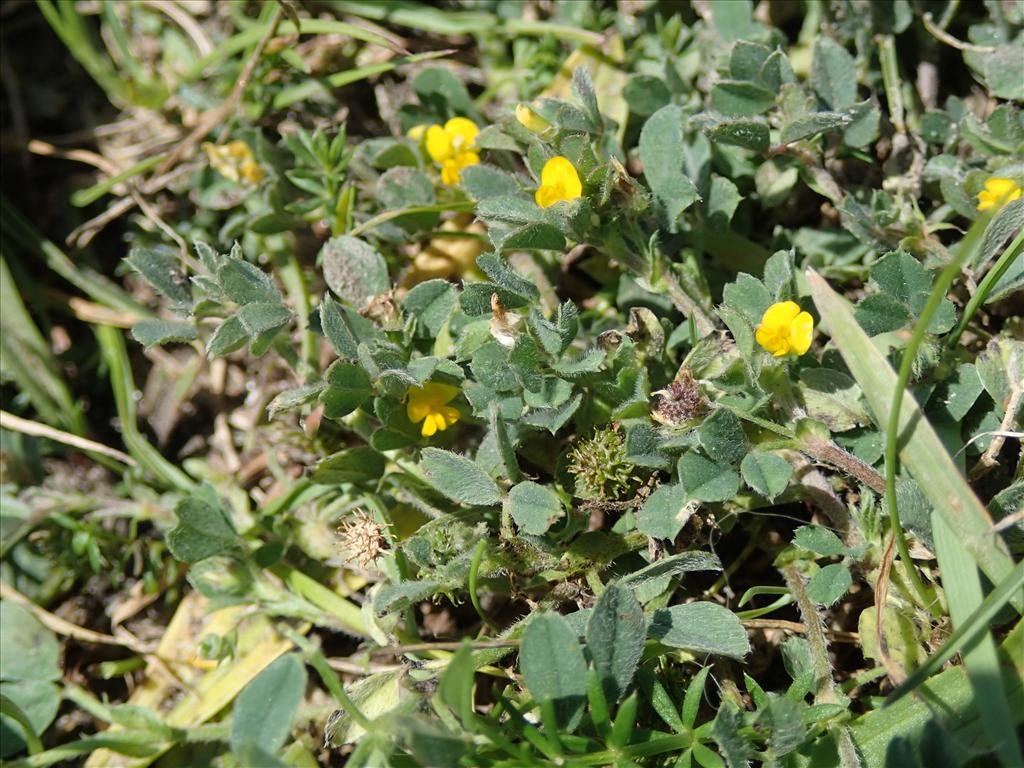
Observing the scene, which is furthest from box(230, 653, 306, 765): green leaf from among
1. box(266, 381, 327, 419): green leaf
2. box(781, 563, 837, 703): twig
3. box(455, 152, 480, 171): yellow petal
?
box(455, 152, 480, 171): yellow petal

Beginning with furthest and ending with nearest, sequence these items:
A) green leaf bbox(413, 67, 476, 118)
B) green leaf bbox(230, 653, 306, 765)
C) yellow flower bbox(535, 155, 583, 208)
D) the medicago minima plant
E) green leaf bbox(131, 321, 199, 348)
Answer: green leaf bbox(413, 67, 476, 118) → green leaf bbox(131, 321, 199, 348) → yellow flower bbox(535, 155, 583, 208) → the medicago minima plant → green leaf bbox(230, 653, 306, 765)

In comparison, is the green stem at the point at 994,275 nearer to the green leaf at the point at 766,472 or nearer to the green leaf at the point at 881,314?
the green leaf at the point at 881,314

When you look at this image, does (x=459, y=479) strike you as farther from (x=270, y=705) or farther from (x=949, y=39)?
(x=949, y=39)

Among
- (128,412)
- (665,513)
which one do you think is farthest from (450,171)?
(128,412)

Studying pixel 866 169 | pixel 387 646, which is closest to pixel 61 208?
pixel 387 646

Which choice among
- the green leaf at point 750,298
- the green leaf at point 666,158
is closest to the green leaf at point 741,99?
the green leaf at point 666,158

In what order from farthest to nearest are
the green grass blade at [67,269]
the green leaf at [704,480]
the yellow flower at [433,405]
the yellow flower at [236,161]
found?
1. the green grass blade at [67,269]
2. the yellow flower at [236,161]
3. the yellow flower at [433,405]
4. the green leaf at [704,480]

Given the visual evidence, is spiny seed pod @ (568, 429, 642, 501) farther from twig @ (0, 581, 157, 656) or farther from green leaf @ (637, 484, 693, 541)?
twig @ (0, 581, 157, 656)
